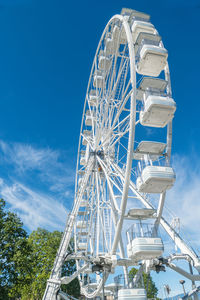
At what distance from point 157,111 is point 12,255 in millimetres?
13642

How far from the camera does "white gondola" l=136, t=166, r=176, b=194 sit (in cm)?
888

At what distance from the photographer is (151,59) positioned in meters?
9.73

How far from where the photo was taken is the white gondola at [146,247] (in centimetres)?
849

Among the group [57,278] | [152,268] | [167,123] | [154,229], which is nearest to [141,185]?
[154,229]

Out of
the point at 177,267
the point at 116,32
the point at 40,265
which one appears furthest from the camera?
the point at 40,265

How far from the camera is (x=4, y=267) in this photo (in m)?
15.8

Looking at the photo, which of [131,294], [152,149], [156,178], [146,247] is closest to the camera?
[146,247]

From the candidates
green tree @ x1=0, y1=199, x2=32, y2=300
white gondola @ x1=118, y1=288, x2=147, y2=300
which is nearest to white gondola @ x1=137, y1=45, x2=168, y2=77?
white gondola @ x1=118, y1=288, x2=147, y2=300

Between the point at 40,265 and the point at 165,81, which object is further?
the point at 40,265

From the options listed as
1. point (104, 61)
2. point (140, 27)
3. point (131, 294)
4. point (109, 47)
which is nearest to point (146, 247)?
point (131, 294)

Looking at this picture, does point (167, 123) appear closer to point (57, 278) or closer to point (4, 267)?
point (57, 278)

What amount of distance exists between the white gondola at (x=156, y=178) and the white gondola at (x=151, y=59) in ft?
13.1

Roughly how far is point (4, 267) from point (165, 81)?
14.9 meters

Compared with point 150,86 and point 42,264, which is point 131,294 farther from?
point 42,264
